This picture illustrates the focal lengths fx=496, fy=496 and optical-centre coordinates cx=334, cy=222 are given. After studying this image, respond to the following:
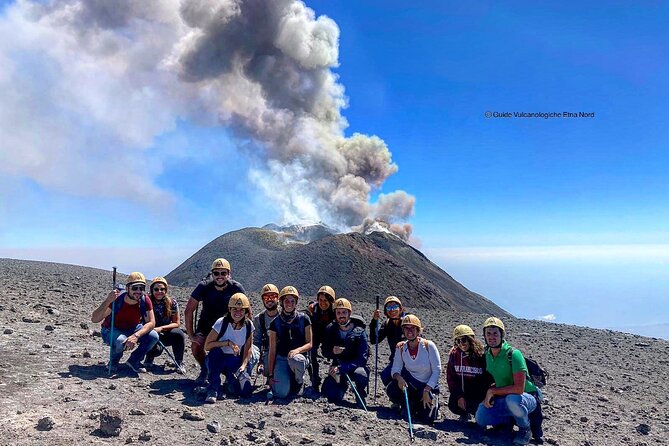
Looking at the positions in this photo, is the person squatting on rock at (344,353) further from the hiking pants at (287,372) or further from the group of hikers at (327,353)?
the hiking pants at (287,372)

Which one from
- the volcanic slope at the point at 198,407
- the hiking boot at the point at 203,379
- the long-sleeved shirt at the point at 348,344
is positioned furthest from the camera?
the long-sleeved shirt at the point at 348,344

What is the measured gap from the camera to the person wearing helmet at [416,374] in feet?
21.5

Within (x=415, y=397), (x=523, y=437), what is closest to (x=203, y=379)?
(x=415, y=397)

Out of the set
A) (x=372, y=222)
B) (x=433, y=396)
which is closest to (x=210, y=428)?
(x=433, y=396)

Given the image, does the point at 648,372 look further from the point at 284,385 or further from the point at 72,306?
the point at 72,306

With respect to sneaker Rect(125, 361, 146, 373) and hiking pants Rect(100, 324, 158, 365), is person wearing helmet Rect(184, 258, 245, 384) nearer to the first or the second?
hiking pants Rect(100, 324, 158, 365)

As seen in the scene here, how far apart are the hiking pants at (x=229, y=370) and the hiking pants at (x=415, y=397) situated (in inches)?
77.5

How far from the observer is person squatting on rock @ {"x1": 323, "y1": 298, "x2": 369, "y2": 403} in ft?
23.1

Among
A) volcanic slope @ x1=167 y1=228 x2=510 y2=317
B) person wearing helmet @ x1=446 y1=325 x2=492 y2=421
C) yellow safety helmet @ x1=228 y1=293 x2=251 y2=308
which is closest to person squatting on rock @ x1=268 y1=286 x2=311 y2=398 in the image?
yellow safety helmet @ x1=228 y1=293 x2=251 y2=308

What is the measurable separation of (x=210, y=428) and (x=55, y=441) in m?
1.48

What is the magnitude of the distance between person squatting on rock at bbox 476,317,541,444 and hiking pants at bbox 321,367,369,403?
165 centimetres

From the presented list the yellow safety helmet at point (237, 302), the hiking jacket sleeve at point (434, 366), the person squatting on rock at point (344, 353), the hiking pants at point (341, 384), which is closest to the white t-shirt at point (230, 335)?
the yellow safety helmet at point (237, 302)

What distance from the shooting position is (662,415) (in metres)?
8.73

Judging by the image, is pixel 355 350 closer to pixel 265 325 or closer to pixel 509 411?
pixel 265 325
